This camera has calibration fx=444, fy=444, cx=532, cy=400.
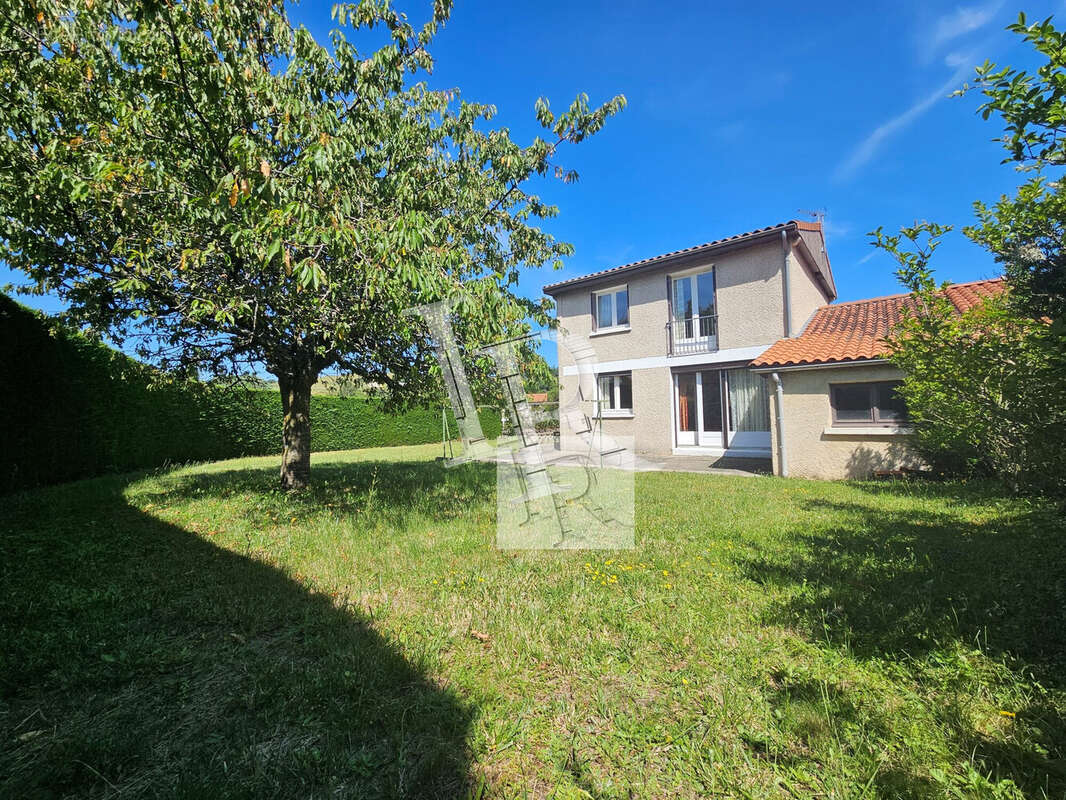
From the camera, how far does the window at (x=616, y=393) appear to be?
51.8 feet

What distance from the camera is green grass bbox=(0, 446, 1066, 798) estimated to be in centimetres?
182

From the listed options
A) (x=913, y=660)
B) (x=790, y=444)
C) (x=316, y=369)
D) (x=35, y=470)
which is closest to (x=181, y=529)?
(x=316, y=369)

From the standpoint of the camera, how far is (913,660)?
8.39ft

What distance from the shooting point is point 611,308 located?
1627 cm

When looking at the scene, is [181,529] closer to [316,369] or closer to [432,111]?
[316,369]

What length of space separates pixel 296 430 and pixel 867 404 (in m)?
11.9

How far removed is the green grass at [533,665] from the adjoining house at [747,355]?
508 cm

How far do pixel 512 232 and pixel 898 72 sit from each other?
8.45 meters

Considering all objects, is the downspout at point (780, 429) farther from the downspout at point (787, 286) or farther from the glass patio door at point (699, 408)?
the glass patio door at point (699, 408)

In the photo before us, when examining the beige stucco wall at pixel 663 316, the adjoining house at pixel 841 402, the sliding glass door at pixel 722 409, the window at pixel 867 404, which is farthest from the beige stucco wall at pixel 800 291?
the window at pixel 867 404

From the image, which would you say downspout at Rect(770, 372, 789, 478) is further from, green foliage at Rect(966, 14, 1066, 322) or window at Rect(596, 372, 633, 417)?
green foliage at Rect(966, 14, 1066, 322)

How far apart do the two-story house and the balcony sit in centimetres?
3

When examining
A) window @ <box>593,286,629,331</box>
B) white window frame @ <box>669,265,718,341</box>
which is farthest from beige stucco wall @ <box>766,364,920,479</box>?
window @ <box>593,286,629,331</box>

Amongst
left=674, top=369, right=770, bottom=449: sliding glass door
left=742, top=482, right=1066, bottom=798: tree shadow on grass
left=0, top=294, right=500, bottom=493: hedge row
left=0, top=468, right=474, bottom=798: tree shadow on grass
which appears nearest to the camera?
left=0, top=468, right=474, bottom=798: tree shadow on grass
